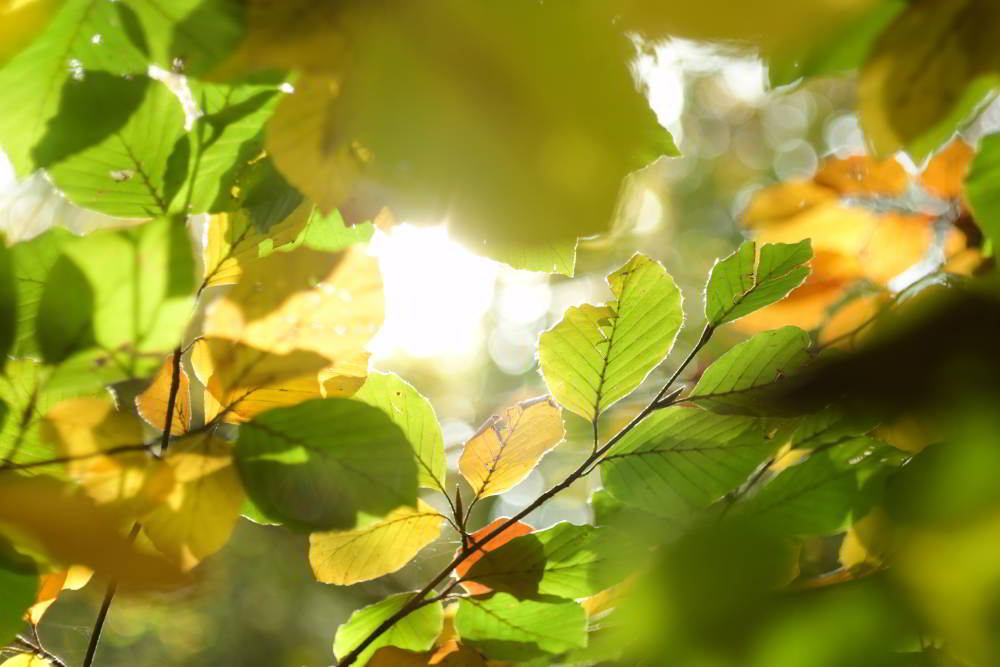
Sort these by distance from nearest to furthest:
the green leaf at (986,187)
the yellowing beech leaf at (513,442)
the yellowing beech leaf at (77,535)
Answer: the yellowing beech leaf at (77,535), the green leaf at (986,187), the yellowing beech leaf at (513,442)

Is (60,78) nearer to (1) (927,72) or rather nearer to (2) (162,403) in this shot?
(2) (162,403)

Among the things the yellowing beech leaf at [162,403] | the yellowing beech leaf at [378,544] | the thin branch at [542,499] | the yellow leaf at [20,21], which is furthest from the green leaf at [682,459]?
the yellow leaf at [20,21]

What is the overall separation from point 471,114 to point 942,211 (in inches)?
23.0

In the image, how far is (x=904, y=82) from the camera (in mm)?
311

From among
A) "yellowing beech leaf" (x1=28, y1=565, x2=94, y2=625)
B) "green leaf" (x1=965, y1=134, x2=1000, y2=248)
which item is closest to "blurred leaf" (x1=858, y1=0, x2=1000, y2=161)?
"green leaf" (x1=965, y1=134, x2=1000, y2=248)

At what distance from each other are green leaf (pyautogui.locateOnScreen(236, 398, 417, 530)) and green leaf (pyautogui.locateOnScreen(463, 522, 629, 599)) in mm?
125

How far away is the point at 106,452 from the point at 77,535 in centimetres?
7

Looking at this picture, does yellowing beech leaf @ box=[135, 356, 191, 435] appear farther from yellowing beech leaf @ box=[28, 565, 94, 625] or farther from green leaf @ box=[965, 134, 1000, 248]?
green leaf @ box=[965, 134, 1000, 248]

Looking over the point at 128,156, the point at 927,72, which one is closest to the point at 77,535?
the point at 128,156

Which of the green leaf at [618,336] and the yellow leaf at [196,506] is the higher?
the green leaf at [618,336]

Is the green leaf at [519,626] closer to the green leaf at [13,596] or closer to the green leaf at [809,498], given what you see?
the green leaf at [809,498]

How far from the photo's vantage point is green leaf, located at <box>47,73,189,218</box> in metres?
0.30

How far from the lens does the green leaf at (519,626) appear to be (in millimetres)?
386

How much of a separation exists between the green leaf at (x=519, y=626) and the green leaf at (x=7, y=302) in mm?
271
